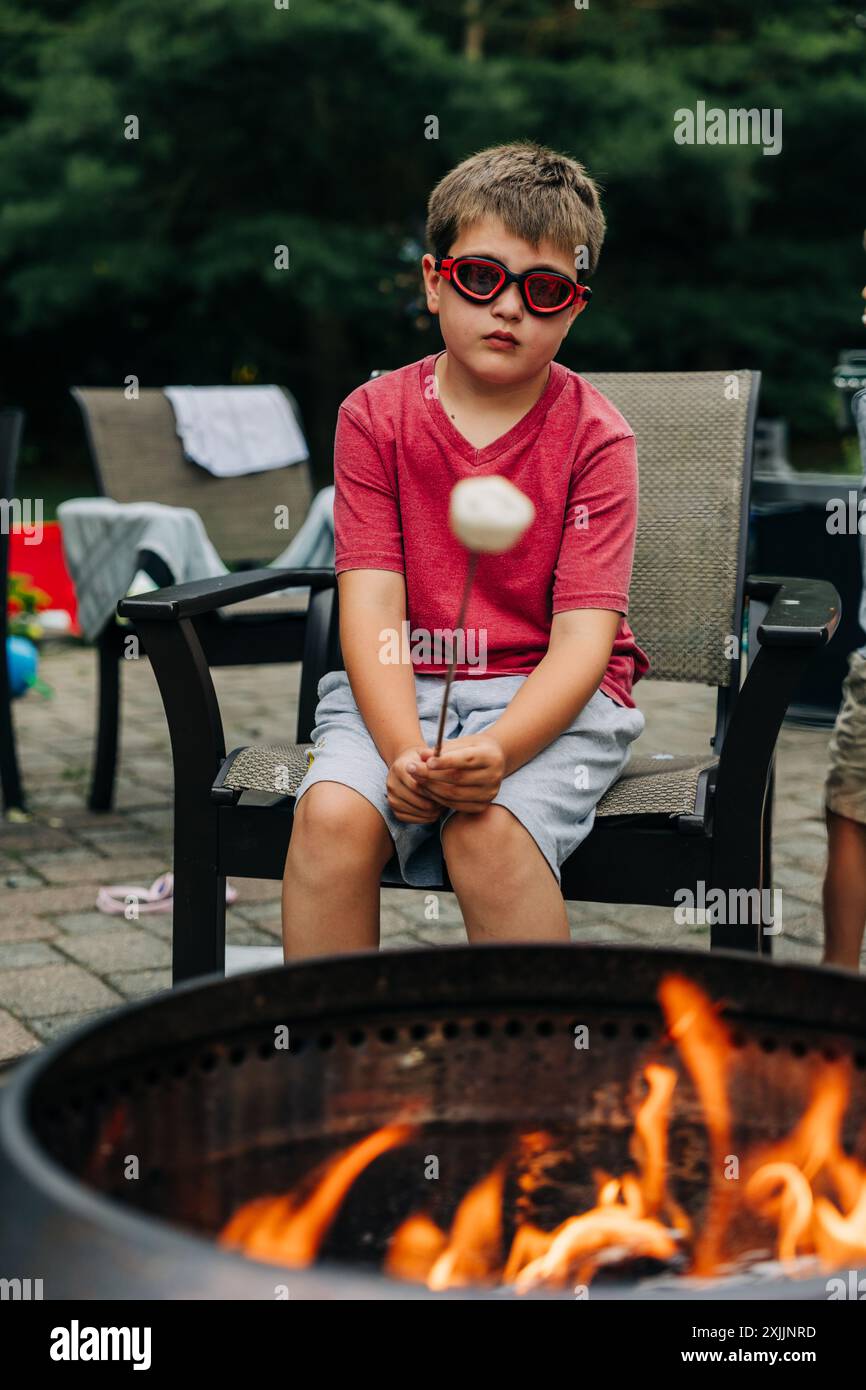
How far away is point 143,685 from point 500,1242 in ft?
16.8

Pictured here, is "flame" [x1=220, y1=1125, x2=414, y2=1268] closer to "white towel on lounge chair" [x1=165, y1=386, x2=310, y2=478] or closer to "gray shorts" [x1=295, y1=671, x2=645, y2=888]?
"gray shorts" [x1=295, y1=671, x2=645, y2=888]

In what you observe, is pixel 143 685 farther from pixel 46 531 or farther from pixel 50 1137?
pixel 50 1137

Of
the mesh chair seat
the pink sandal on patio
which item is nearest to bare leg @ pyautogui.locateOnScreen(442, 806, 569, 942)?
the mesh chair seat

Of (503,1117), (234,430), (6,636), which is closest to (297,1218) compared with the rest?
(503,1117)

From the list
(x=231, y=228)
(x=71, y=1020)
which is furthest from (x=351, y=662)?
(x=231, y=228)

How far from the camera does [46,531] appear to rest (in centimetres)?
785

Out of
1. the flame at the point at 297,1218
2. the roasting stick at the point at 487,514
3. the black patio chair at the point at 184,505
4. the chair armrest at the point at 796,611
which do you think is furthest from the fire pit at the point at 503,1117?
the black patio chair at the point at 184,505

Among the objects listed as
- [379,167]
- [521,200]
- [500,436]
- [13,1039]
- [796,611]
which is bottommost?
[13,1039]

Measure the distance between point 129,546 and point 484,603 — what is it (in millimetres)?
1925

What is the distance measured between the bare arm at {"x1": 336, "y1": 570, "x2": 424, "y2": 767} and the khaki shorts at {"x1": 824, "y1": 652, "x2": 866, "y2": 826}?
788mm

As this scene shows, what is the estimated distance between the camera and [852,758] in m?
2.46

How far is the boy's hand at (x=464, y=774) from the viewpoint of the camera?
1743mm

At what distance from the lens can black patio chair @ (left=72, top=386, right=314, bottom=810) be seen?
3.66 m

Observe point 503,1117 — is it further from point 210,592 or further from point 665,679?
point 665,679
